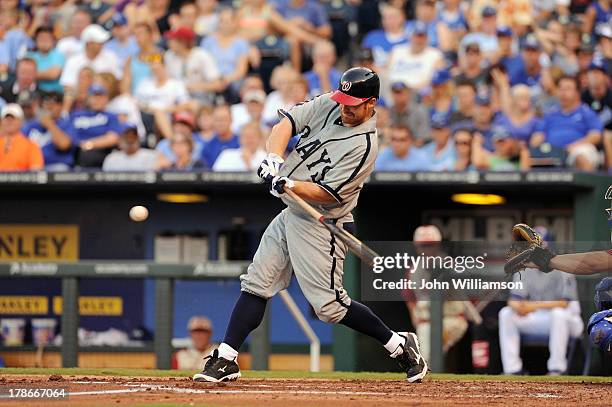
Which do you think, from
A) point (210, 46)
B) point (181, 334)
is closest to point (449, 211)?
point (181, 334)

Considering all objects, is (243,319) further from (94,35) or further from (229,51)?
(94,35)

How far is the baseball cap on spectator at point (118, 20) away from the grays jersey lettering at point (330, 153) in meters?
8.29

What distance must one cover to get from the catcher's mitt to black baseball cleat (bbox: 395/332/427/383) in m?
0.73

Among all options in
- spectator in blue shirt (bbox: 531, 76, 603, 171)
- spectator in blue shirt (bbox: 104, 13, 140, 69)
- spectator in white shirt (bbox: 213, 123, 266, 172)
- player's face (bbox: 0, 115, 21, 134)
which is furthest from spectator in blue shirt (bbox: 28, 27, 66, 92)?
spectator in blue shirt (bbox: 531, 76, 603, 171)

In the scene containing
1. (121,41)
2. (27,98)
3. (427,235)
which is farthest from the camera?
(121,41)

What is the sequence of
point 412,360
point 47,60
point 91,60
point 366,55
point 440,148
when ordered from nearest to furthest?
point 412,360 < point 440,148 < point 366,55 < point 91,60 < point 47,60

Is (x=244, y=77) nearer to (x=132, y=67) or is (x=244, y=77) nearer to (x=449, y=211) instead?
(x=132, y=67)

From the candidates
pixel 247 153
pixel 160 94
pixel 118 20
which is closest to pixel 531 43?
pixel 247 153

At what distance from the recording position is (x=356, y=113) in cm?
697

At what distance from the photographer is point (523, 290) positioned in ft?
29.1

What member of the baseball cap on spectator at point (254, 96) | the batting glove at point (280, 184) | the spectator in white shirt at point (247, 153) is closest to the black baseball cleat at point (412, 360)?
the batting glove at point (280, 184)

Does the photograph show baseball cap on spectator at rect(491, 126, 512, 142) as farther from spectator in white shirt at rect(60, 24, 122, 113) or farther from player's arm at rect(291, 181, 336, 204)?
player's arm at rect(291, 181, 336, 204)

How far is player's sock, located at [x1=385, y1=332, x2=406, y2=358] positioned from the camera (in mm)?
7297

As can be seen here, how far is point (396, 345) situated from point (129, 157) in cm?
557
